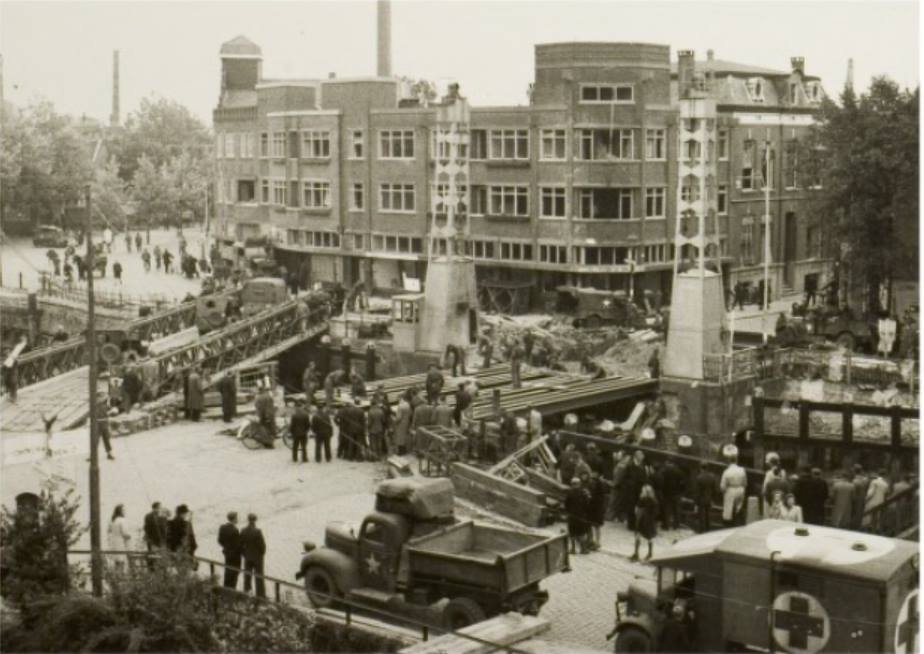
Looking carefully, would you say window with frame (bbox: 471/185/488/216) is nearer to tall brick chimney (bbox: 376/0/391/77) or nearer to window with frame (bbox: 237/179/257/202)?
tall brick chimney (bbox: 376/0/391/77)

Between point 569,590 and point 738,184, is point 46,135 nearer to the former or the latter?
point 738,184

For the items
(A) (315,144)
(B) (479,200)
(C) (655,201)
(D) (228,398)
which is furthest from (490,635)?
(A) (315,144)

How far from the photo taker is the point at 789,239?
67812mm

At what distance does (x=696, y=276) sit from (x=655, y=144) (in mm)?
21153

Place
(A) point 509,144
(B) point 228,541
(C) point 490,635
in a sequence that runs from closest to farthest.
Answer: (C) point 490,635 → (B) point 228,541 → (A) point 509,144

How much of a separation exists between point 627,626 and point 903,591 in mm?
3560

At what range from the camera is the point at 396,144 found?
6462 cm

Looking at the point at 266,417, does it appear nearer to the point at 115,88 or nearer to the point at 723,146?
the point at 115,88

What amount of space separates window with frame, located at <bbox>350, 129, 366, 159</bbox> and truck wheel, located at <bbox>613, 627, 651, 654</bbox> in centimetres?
4957

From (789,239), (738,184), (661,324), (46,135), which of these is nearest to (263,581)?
(661,324)

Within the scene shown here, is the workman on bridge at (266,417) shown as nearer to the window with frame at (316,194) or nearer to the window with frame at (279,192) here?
the window with frame at (316,194)

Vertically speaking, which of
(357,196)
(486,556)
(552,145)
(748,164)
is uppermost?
(552,145)

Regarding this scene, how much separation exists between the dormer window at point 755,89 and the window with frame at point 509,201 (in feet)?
44.6

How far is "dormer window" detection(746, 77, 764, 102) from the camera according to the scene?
6625cm
